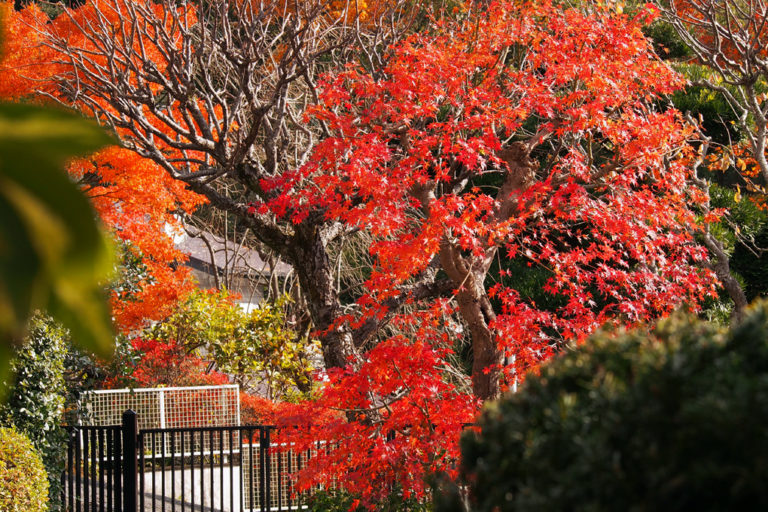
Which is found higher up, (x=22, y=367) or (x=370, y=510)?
(x=22, y=367)

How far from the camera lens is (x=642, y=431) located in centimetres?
154

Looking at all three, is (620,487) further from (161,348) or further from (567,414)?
(161,348)

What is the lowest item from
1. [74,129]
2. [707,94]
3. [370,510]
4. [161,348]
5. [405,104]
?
[370,510]

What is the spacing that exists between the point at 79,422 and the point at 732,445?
7.72m

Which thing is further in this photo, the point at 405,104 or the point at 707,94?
the point at 707,94

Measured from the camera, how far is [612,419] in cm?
157

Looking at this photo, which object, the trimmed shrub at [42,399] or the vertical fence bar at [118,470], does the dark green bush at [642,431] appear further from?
the vertical fence bar at [118,470]

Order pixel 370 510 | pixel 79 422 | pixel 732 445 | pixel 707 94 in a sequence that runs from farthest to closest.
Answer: pixel 707 94 → pixel 79 422 → pixel 370 510 → pixel 732 445

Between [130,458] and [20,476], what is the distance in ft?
3.86

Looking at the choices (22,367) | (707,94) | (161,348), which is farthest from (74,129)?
(707,94)

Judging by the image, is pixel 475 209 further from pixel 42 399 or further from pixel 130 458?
pixel 42 399

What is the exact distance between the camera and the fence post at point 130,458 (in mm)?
6570

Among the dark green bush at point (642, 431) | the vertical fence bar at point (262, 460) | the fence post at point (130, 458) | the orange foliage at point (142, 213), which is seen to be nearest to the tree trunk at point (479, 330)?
the vertical fence bar at point (262, 460)

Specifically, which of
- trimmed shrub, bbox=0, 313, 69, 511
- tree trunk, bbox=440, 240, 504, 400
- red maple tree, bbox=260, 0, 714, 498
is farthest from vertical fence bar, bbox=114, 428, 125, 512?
tree trunk, bbox=440, 240, 504, 400
